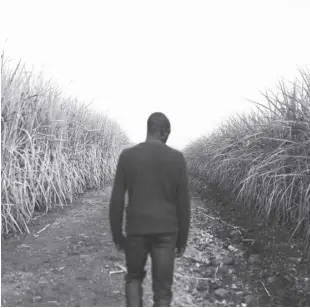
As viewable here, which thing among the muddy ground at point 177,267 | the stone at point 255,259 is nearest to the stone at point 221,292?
the muddy ground at point 177,267

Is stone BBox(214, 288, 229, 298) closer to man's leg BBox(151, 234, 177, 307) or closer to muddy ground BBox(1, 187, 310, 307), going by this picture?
muddy ground BBox(1, 187, 310, 307)

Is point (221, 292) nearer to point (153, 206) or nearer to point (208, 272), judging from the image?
point (208, 272)

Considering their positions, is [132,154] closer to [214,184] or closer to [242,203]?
[242,203]

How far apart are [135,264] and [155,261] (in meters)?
0.13

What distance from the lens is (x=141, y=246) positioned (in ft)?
7.24

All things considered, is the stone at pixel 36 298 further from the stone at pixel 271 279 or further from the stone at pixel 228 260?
the stone at pixel 271 279

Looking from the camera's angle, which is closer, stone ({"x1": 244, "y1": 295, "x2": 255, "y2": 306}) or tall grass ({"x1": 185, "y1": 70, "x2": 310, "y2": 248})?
stone ({"x1": 244, "y1": 295, "x2": 255, "y2": 306})

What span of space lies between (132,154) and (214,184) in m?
5.94

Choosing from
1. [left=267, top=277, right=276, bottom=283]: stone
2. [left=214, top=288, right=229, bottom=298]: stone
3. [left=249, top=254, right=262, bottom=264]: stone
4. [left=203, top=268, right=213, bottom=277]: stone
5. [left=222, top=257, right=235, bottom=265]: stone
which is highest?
[left=249, top=254, right=262, bottom=264]: stone

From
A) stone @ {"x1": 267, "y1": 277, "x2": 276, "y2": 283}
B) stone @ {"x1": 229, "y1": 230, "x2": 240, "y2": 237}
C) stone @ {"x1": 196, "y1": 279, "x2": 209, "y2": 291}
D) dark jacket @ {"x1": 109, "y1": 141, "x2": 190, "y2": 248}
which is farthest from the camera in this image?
stone @ {"x1": 229, "y1": 230, "x2": 240, "y2": 237}

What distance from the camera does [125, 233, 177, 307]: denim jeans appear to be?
2.19 metres

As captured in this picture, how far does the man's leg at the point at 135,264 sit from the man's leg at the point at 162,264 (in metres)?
0.07

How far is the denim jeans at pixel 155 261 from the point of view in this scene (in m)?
2.19

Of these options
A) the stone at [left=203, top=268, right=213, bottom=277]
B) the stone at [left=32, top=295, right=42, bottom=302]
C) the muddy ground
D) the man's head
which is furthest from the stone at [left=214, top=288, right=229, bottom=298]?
the man's head
